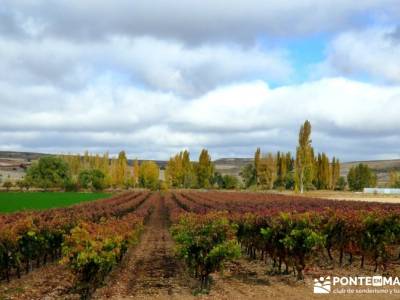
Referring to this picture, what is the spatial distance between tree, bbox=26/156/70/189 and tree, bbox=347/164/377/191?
223ft

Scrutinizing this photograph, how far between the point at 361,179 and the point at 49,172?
73.8 meters

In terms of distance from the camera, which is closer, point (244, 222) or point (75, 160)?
point (244, 222)

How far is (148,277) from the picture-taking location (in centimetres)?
1304

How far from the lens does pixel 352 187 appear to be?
11594 cm

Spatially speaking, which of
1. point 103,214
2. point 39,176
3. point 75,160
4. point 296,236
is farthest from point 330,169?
point 296,236

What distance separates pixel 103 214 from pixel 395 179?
4606 inches

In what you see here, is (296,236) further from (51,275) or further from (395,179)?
(395,179)

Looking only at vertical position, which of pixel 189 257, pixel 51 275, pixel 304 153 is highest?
pixel 304 153

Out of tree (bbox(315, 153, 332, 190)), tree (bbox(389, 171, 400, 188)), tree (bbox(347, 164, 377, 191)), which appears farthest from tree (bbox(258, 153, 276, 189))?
tree (bbox(389, 171, 400, 188))

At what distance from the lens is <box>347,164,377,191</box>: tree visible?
374 feet

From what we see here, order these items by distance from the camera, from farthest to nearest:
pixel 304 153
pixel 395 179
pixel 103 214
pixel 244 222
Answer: pixel 395 179, pixel 304 153, pixel 103 214, pixel 244 222

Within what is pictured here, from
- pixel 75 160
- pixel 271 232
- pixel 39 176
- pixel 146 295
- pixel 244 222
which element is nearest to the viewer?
pixel 146 295

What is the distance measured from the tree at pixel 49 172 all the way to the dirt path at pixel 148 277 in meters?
92.7

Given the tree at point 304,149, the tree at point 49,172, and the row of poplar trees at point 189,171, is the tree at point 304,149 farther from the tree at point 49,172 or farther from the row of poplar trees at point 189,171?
the tree at point 49,172
